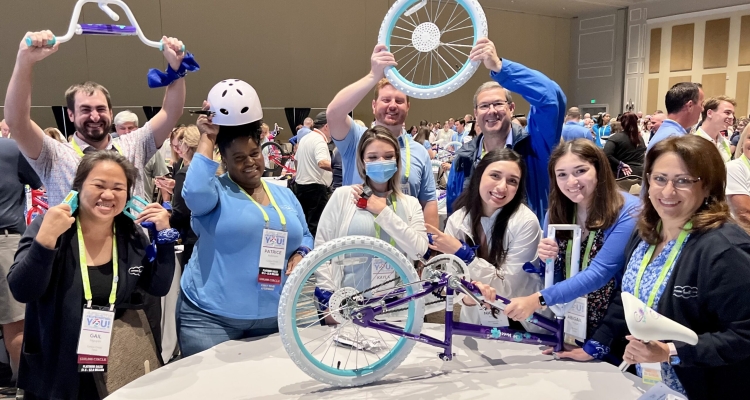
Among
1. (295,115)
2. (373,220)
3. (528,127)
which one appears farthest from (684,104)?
(295,115)

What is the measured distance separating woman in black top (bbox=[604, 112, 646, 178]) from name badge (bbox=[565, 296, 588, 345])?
4652 millimetres

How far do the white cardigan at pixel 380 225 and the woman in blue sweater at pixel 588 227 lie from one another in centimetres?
42

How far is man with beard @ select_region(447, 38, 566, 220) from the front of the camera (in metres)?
2.43

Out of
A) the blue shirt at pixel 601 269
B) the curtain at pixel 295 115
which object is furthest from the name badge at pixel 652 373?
the curtain at pixel 295 115

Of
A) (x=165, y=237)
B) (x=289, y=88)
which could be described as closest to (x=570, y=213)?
(x=165, y=237)

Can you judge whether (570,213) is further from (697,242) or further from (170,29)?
(170,29)

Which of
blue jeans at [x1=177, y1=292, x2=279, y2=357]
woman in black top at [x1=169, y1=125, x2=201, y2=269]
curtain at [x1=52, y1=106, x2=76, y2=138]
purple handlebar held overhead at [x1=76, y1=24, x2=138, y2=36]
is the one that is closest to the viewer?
blue jeans at [x1=177, y1=292, x2=279, y2=357]

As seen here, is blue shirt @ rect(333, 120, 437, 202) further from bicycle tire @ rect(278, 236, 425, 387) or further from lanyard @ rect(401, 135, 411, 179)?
bicycle tire @ rect(278, 236, 425, 387)

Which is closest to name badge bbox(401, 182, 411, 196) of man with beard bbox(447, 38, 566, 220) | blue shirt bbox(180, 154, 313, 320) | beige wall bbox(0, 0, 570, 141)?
man with beard bbox(447, 38, 566, 220)

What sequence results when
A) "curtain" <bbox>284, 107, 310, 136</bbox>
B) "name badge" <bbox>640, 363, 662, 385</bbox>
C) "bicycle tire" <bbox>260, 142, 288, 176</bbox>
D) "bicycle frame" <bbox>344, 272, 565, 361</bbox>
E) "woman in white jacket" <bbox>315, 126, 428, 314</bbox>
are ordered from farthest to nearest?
"curtain" <bbox>284, 107, 310, 136</bbox> → "bicycle tire" <bbox>260, 142, 288, 176</bbox> → "woman in white jacket" <bbox>315, 126, 428, 314</bbox> → "bicycle frame" <bbox>344, 272, 565, 361</bbox> → "name badge" <bbox>640, 363, 662, 385</bbox>

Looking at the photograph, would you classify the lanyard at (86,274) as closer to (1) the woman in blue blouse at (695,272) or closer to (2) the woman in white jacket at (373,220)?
(2) the woman in white jacket at (373,220)

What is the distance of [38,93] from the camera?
11750 millimetres

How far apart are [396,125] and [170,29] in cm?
1244

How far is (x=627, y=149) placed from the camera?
6191mm
